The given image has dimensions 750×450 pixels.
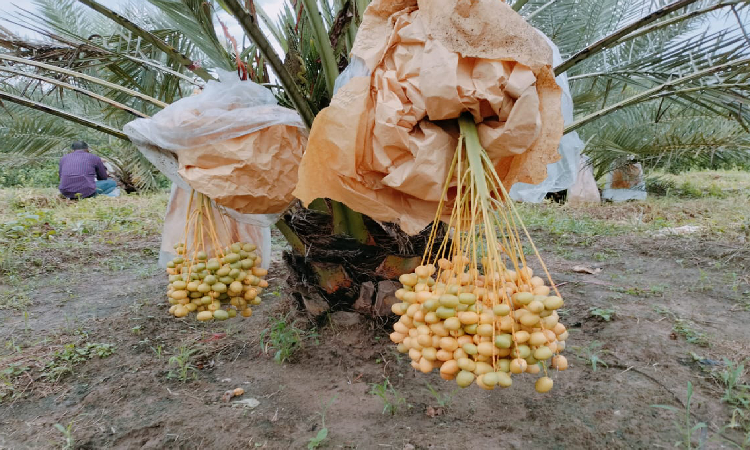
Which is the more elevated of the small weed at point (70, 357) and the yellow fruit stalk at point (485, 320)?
the yellow fruit stalk at point (485, 320)

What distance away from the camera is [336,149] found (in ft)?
3.97

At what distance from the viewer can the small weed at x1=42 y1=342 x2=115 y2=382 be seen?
2.05 metres

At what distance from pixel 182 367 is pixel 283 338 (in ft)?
1.44

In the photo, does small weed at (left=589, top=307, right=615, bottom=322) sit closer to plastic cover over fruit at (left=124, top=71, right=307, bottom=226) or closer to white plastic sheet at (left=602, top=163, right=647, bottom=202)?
plastic cover over fruit at (left=124, top=71, right=307, bottom=226)

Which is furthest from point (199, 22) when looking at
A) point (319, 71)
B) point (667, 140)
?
point (667, 140)

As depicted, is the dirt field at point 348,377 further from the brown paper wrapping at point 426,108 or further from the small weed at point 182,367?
the brown paper wrapping at point 426,108

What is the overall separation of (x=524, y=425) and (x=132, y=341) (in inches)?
74.7

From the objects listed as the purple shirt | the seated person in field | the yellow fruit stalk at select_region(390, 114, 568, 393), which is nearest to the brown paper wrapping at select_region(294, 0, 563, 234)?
the yellow fruit stalk at select_region(390, 114, 568, 393)

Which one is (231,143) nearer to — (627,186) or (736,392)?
(736,392)

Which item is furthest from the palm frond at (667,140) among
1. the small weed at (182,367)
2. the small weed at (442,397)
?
the small weed at (182,367)

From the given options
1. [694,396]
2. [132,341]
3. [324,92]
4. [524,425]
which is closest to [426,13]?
[324,92]

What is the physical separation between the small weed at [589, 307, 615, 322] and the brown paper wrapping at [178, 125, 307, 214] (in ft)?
5.48

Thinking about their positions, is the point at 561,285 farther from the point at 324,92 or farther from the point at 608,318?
the point at 324,92

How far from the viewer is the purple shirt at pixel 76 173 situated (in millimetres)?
7352
